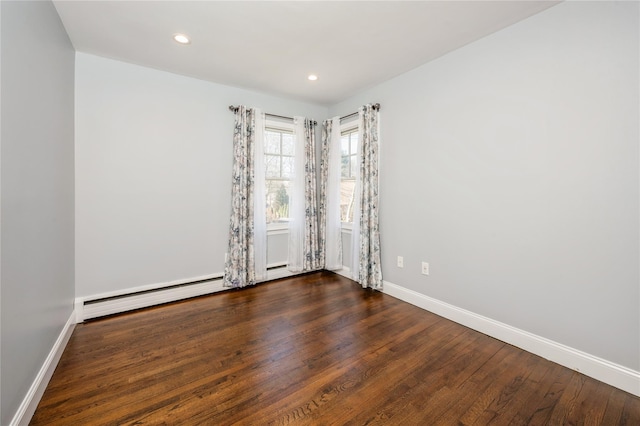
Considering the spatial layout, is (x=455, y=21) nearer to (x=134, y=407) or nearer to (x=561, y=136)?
(x=561, y=136)

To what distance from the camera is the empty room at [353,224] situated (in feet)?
5.06

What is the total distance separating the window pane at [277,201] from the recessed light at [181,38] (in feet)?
5.95

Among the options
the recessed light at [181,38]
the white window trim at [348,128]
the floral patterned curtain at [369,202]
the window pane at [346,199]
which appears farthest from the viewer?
the window pane at [346,199]

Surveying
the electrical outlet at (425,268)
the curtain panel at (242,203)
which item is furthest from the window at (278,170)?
the electrical outlet at (425,268)

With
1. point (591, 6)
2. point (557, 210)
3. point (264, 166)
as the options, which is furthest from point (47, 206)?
point (591, 6)

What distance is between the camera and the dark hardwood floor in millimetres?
1461

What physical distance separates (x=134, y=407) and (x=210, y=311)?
1.24 metres

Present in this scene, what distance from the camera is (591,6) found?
1.73 m

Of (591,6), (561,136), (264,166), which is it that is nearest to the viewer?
(591,6)

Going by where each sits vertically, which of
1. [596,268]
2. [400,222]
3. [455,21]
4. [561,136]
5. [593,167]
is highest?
[455,21]

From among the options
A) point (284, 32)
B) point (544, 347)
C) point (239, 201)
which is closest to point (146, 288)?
point (239, 201)

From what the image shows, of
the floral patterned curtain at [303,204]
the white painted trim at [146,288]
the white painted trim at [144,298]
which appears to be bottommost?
the white painted trim at [144,298]

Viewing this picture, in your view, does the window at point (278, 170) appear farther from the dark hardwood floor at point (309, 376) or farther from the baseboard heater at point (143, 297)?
the dark hardwood floor at point (309, 376)

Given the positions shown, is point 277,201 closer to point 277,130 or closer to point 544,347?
point 277,130
